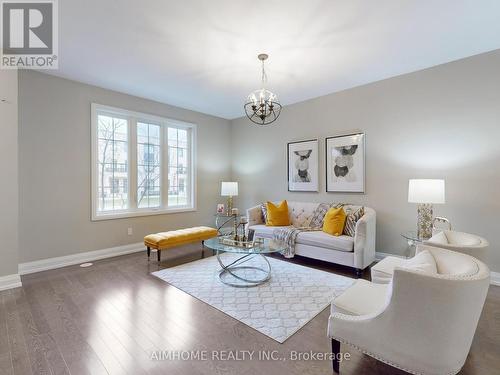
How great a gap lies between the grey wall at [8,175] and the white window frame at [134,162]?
1061 mm

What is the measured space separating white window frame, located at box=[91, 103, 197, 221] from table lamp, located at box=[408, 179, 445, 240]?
4004mm

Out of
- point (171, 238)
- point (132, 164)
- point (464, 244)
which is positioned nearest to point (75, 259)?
point (171, 238)

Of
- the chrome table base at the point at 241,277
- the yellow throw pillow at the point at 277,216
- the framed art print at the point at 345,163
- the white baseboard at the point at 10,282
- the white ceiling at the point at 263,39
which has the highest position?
the white ceiling at the point at 263,39

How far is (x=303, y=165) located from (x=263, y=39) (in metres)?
2.54

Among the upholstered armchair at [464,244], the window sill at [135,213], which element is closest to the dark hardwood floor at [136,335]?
the upholstered armchair at [464,244]

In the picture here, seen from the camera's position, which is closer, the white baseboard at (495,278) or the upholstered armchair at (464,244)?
the upholstered armchair at (464,244)

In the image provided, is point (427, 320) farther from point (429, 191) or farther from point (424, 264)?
point (429, 191)

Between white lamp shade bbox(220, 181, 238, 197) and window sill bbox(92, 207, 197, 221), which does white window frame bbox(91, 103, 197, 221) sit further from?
white lamp shade bbox(220, 181, 238, 197)

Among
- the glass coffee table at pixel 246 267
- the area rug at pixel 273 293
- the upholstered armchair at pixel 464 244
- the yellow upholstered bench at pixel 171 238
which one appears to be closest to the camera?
the upholstered armchair at pixel 464 244

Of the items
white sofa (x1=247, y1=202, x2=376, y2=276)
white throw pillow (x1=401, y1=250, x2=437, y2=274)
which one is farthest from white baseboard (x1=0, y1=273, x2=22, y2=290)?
white throw pillow (x1=401, y1=250, x2=437, y2=274)

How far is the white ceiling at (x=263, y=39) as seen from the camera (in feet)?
7.29

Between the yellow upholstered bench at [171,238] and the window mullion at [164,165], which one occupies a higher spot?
the window mullion at [164,165]

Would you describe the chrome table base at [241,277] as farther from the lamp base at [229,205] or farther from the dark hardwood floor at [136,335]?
the lamp base at [229,205]

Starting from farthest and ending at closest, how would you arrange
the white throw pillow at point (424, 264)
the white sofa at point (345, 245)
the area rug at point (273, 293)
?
1. the white sofa at point (345, 245)
2. the area rug at point (273, 293)
3. the white throw pillow at point (424, 264)
